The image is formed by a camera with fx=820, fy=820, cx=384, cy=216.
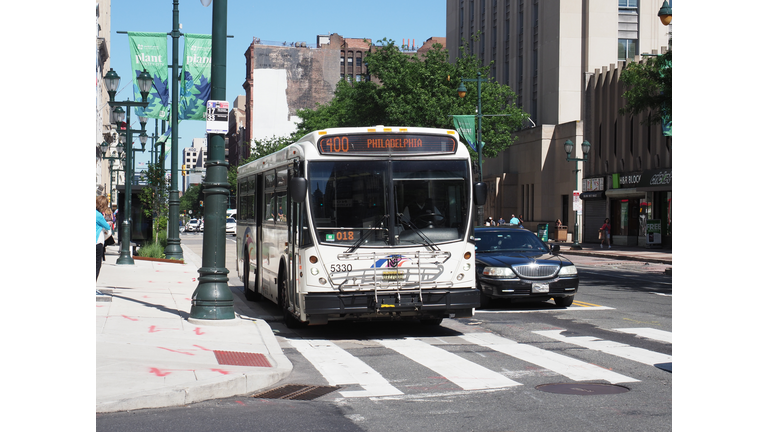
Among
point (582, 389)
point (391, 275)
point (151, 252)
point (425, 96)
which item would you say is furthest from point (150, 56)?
point (425, 96)

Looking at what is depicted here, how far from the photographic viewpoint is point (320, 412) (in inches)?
267

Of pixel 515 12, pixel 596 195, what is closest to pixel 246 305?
pixel 596 195

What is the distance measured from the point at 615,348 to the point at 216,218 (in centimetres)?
595

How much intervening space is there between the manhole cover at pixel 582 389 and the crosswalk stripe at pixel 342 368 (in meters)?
1.43

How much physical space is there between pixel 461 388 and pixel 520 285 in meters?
6.64

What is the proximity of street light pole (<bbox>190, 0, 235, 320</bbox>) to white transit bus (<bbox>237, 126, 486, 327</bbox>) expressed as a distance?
3.46 feet

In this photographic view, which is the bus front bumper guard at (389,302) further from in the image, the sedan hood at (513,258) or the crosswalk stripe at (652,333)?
the sedan hood at (513,258)

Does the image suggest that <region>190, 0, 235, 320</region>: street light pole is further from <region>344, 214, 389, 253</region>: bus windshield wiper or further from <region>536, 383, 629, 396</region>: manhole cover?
<region>536, 383, 629, 396</region>: manhole cover

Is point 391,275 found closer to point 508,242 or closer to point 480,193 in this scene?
point 480,193

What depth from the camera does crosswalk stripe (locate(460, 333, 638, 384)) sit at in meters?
8.34

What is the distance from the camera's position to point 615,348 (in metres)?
10.2

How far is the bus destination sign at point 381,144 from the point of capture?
1131cm

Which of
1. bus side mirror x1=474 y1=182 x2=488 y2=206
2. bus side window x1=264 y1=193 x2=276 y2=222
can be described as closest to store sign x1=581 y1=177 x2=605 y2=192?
bus side window x1=264 y1=193 x2=276 y2=222
